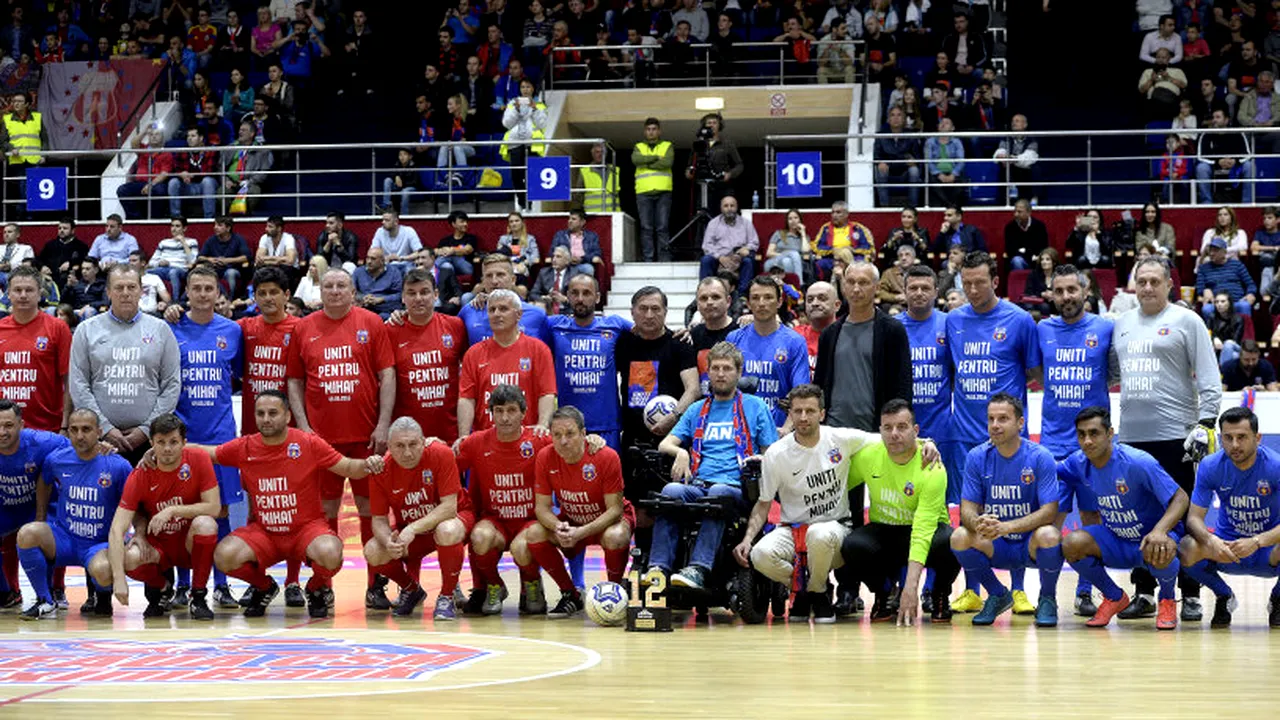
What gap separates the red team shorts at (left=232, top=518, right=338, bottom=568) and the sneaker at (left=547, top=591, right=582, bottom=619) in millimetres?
1404

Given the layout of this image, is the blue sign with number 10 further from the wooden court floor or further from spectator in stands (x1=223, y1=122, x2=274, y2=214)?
the wooden court floor

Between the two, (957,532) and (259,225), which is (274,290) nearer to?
(957,532)

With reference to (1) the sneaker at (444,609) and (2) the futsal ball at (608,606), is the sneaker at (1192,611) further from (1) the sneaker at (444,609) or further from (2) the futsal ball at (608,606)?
(1) the sneaker at (444,609)

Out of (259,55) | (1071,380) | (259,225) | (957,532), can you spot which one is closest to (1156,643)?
(957,532)

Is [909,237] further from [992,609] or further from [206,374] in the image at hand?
[206,374]

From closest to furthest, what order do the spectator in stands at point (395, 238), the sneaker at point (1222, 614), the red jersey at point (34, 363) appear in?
the sneaker at point (1222, 614)
the red jersey at point (34, 363)
the spectator in stands at point (395, 238)

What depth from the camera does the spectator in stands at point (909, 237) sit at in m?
18.3

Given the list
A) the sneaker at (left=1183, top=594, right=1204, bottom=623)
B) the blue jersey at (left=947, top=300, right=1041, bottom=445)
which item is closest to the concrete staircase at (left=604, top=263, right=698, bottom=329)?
the blue jersey at (left=947, top=300, right=1041, bottom=445)

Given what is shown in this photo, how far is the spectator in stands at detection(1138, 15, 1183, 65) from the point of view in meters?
21.6

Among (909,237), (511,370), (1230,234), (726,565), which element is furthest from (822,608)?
(1230,234)

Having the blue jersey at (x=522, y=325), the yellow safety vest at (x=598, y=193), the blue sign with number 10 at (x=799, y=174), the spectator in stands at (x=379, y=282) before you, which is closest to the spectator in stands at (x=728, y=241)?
the blue sign with number 10 at (x=799, y=174)

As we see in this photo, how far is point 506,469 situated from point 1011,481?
9.58 feet

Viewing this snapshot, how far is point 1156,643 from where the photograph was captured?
8.38m

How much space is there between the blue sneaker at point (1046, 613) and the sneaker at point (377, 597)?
3773 millimetres
